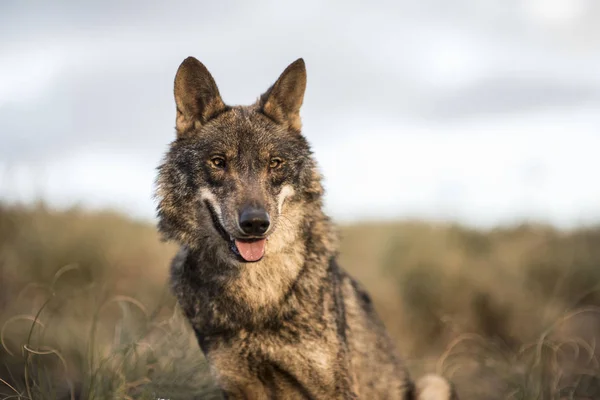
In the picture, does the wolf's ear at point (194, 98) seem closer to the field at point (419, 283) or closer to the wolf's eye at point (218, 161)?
the wolf's eye at point (218, 161)

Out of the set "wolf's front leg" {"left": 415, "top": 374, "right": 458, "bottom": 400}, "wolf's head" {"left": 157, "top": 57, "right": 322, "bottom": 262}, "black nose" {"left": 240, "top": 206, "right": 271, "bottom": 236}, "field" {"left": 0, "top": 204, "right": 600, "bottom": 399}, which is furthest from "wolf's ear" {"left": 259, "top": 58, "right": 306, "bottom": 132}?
"field" {"left": 0, "top": 204, "right": 600, "bottom": 399}

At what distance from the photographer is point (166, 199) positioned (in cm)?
372

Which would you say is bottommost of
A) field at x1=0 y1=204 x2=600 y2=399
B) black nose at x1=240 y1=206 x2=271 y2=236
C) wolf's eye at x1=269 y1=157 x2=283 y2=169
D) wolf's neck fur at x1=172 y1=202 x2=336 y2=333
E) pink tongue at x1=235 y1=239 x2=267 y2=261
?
field at x1=0 y1=204 x2=600 y2=399

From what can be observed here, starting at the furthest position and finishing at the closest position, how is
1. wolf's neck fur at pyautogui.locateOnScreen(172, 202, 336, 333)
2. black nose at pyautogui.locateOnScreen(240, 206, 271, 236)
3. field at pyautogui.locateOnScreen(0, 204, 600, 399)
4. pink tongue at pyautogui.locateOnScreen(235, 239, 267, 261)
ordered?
field at pyautogui.locateOnScreen(0, 204, 600, 399) < wolf's neck fur at pyautogui.locateOnScreen(172, 202, 336, 333) < pink tongue at pyautogui.locateOnScreen(235, 239, 267, 261) < black nose at pyautogui.locateOnScreen(240, 206, 271, 236)

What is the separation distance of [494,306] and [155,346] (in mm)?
5486

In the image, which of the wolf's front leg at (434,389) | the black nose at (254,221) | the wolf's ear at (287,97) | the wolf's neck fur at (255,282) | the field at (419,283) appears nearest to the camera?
the black nose at (254,221)

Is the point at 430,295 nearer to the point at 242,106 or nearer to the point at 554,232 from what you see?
the point at 554,232

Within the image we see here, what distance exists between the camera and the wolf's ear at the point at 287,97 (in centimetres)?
386

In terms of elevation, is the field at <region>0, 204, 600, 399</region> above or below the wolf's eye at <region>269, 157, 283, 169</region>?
below

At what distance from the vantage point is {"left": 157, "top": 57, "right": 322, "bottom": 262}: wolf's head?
3383 mm

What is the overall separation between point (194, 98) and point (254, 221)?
1.15 metres

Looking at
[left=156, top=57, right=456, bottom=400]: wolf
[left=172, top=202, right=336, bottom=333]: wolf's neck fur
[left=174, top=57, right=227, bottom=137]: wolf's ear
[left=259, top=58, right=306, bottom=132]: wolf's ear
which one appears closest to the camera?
[left=156, top=57, right=456, bottom=400]: wolf

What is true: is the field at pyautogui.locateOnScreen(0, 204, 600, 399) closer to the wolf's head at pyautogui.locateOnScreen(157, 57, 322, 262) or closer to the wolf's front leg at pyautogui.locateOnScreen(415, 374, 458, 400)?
the wolf's front leg at pyautogui.locateOnScreen(415, 374, 458, 400)

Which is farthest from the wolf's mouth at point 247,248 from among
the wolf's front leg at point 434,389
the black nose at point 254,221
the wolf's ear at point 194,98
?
the wolf's front leg at point 434,389
